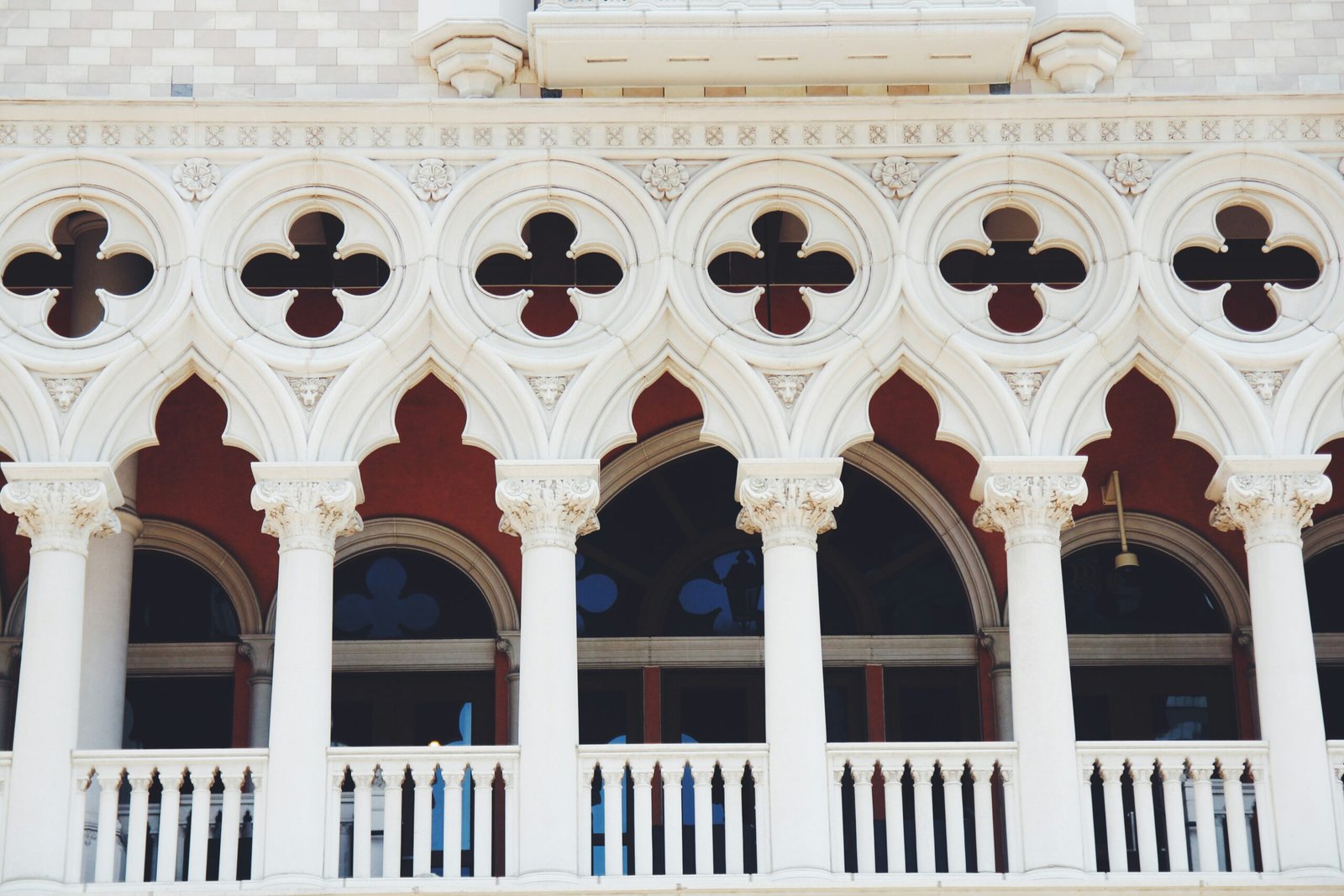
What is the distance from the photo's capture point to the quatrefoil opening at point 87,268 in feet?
48.7

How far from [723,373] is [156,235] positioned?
3.51 meters

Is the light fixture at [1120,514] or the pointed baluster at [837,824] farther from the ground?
the light fixture at [1120,514]

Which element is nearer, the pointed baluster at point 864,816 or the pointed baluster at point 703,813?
the pointed baluster at point 864,816

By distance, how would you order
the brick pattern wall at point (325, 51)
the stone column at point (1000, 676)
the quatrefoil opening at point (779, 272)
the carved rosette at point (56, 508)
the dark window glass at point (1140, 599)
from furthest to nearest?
the dark window glass at point (1140, 599), the stone column at point (1000, 676), the quatrefoil opening at point (779, 272), the brick pattern wall at point (325, 51), the carved rosette at point (56, 508)

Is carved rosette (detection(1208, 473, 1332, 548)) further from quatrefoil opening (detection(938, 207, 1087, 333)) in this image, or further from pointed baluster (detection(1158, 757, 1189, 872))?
quatrefoil opening (detection(938, 207, 1087, 333))

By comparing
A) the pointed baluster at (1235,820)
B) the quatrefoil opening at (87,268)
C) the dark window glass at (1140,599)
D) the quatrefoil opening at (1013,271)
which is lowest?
the pointed baluster at (1235,820)

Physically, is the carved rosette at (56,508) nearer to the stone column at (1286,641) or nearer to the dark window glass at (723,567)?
the dark window glass at (723,567)

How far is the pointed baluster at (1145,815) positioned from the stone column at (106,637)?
19.8ft

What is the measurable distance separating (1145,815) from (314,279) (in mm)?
6761

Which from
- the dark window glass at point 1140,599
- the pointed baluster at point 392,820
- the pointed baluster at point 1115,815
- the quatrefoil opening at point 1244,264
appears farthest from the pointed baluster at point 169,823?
the quatrefoil opening at point 1244,264

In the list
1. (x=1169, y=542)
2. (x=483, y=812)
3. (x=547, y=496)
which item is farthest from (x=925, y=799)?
(x=1169, y=542)

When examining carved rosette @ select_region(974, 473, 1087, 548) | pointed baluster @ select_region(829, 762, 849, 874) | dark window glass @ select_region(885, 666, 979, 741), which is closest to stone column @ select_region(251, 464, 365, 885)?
pointed baluster @ select_region(829, 762, 849, 874)

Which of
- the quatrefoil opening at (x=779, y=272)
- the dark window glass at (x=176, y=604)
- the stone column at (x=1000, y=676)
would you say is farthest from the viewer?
the dark window glass at (x=176, y=604)

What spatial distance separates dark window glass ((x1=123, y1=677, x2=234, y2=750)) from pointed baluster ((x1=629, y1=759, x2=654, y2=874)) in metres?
4.07
